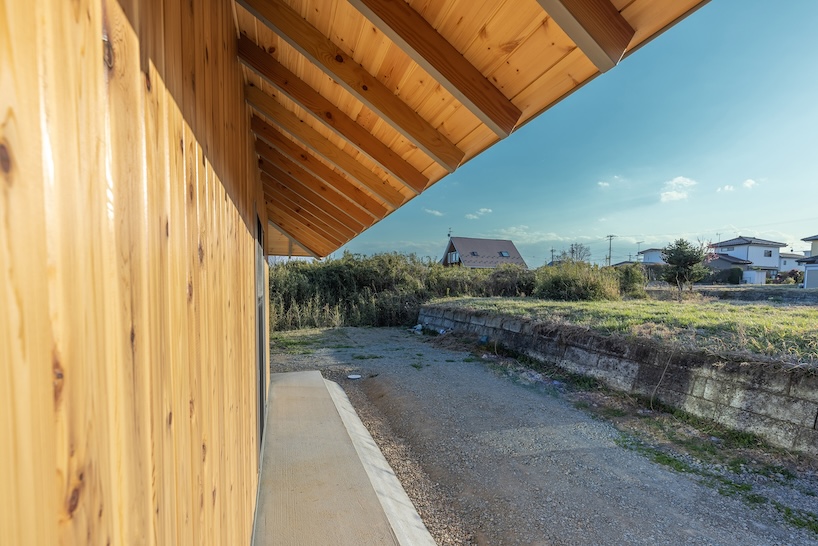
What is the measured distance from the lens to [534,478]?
11.6 ft

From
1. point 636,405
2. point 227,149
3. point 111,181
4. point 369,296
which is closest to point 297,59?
point 227,149

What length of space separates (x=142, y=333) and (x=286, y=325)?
12136 mm

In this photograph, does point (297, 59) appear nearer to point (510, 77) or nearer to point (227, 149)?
point (227, 149)

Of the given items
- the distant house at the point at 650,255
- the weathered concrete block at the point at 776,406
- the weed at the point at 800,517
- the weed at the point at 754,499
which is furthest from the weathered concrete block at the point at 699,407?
the distant house at the point at 650,255

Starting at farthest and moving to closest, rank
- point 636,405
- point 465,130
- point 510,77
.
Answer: point 636,405
point 465,130
point 510,77

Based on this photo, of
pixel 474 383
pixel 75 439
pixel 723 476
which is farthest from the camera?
pixel 474 383

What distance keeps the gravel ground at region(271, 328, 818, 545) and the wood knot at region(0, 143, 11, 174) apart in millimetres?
3198

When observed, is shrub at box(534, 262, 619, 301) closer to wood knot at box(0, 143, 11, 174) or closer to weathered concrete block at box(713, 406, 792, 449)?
weathered concrete block at box(713, 406, 792, 449)

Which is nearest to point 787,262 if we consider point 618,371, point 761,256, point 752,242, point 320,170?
point 761,256

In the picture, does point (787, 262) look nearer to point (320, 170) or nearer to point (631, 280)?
point (631, 280)

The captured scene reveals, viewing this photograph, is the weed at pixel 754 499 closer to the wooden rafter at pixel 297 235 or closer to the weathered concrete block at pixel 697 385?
the weathered concrete block at pixel 697 385

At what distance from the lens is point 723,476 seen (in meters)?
3.53

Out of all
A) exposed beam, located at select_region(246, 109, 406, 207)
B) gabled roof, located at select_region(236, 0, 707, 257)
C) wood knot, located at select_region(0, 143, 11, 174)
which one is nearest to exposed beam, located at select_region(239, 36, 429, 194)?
gabled roof, located at select_region(236, 0, 707, 257)

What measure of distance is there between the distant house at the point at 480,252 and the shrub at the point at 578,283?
62.5 feet
